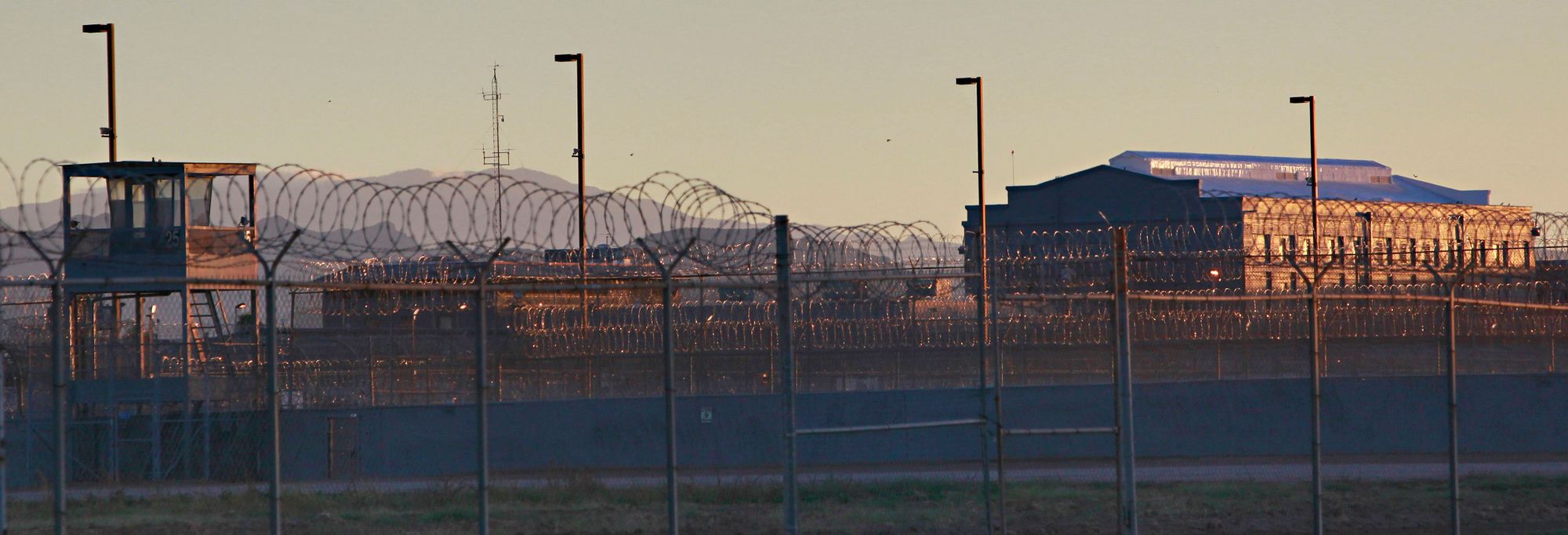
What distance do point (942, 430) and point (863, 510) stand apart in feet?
22.2

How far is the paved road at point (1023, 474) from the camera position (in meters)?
20.4

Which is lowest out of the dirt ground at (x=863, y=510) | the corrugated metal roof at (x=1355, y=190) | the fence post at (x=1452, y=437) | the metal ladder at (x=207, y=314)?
the dirt ground at (x=863, y=510)

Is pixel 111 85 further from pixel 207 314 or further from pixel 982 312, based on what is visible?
pixel 982 312

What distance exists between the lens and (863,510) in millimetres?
16953

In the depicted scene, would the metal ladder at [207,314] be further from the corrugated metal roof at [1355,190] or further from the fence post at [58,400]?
the corrugated metal roof at [1355,190]

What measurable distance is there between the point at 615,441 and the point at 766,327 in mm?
2547

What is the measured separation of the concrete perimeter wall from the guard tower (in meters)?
1.29

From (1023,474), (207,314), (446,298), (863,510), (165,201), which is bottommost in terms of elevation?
(1023,474)

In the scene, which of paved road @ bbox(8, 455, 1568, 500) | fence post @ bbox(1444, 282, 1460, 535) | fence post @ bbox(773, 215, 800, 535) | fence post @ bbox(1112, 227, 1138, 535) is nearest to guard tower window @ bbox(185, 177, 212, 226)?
paved road @ bbox(8, 455, 1568, 500)

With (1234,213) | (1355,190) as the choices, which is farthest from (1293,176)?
(1234,213)

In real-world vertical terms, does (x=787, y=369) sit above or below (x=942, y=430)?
above

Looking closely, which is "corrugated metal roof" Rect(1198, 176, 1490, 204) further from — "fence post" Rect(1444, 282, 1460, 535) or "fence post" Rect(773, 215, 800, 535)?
"fence post" Rect(773, 215, 800, 535)

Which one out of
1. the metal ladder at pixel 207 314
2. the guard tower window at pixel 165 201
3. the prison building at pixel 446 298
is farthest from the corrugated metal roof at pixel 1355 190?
the guard tower window at pixel 165 201

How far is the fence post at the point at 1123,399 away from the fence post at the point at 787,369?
2527 mm
